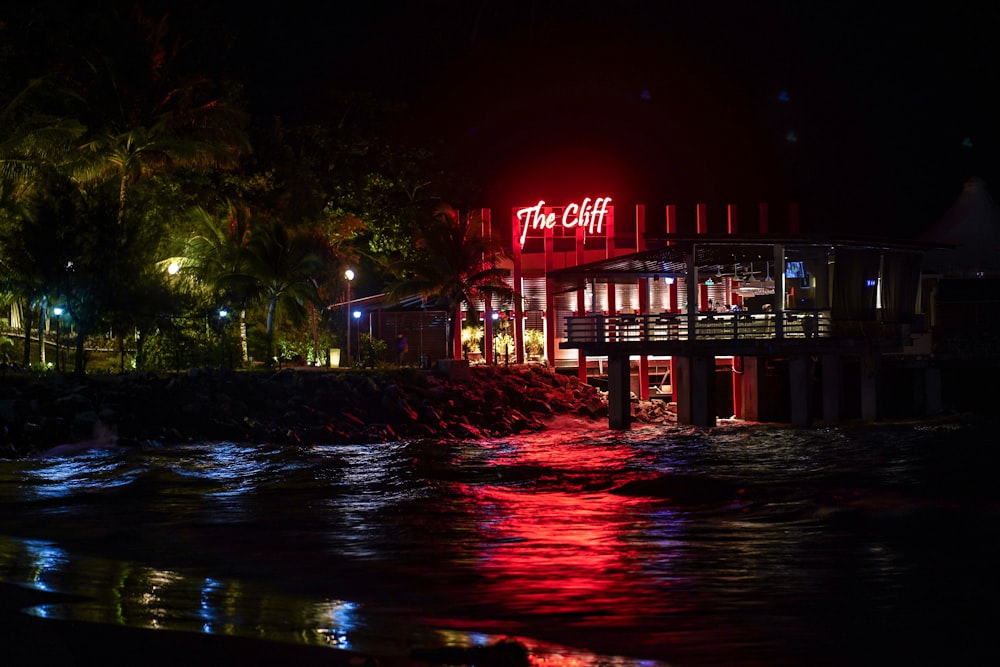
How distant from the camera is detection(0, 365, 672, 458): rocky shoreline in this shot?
28.7m

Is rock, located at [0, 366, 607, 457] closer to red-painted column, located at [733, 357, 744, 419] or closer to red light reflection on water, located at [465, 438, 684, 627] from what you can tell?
red-painted column, located at [733, 357, 744, 419]

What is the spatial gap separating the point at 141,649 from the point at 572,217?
36.9 metres

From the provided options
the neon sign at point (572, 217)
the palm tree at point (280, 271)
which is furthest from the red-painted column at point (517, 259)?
the palm tree at point (280, 271)

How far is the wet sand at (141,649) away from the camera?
353 inches

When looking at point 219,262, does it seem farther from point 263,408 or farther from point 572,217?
point 572,217

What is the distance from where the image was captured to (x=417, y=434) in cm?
3312

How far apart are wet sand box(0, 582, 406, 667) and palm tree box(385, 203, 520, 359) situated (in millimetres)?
32946

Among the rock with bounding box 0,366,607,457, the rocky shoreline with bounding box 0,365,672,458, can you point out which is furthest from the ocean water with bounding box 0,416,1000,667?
the rock with bounding box 0,366,607,457

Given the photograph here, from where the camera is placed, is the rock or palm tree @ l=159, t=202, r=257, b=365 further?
palm tree @ l=159, t=202, r=257, b=365

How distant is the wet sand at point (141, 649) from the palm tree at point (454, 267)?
1297 inches

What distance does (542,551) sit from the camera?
14266mm

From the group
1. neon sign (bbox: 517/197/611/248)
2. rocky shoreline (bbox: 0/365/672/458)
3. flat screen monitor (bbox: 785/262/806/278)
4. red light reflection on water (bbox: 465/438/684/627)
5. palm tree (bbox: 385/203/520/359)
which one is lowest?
red light reflection on water (bbox: 465/438/684/627)

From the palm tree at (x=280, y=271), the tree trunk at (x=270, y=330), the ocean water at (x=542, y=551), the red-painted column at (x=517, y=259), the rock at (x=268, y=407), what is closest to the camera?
the ocean water at (x=542, y=551)

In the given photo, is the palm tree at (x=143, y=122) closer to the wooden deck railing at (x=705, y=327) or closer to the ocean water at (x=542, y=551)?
the wooden deck railing at (x=705, y=327)
